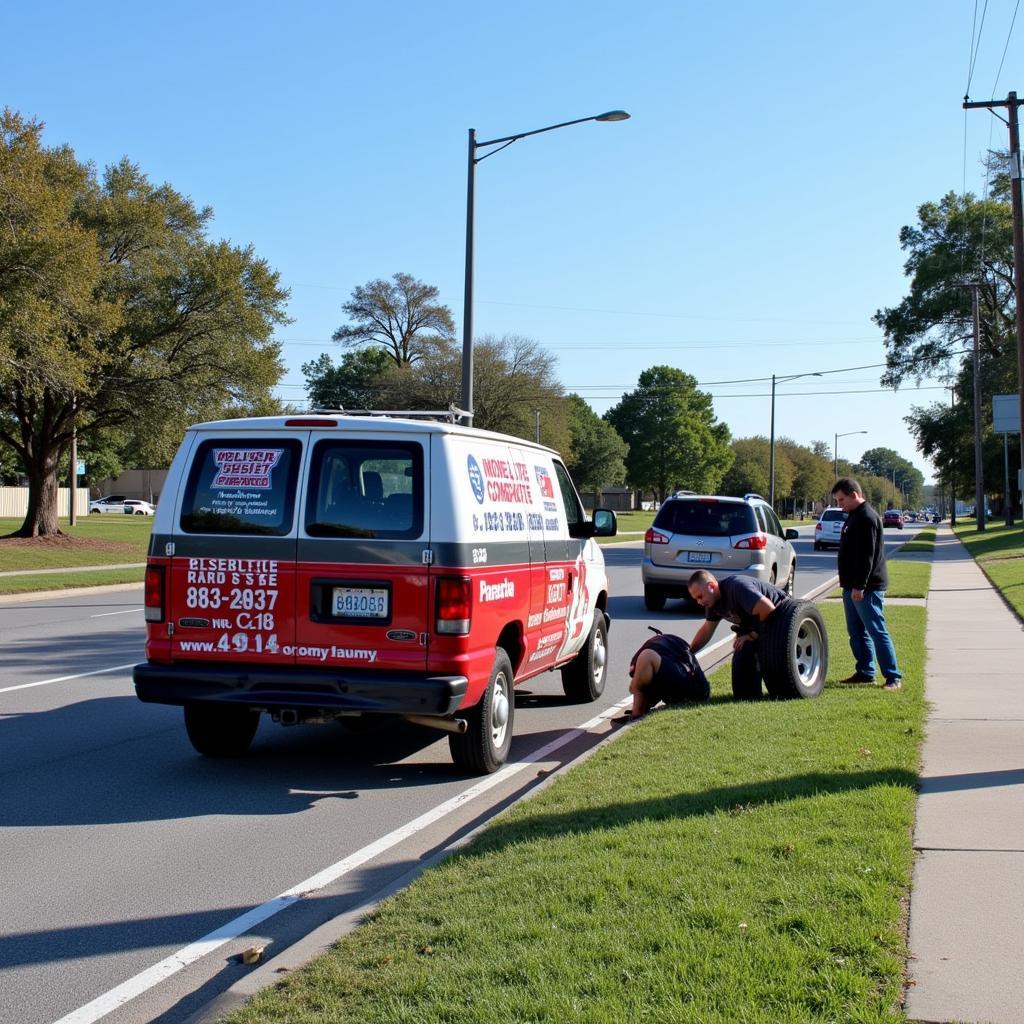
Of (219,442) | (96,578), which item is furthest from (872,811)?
(96,578)

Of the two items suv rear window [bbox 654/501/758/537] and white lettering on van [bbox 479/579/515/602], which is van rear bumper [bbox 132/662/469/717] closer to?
white lettering on van [bbox 479/579/515/602]

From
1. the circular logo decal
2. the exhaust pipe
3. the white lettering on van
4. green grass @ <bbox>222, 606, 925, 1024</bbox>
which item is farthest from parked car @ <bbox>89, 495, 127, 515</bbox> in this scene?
green grass @ <bbox>222, 606, 925, 1024</bbox>

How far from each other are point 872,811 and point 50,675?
8.74 meters

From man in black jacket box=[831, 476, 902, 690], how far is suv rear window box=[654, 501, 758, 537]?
305 inches

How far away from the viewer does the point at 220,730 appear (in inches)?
319

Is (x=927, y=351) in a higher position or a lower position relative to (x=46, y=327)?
higher

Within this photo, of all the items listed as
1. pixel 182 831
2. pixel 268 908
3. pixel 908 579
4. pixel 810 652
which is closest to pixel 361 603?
pixel 182 831

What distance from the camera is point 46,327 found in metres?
25.8

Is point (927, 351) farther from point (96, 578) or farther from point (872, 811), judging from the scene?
point (872, 811)

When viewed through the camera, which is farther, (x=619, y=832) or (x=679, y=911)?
(x=619, y=832)

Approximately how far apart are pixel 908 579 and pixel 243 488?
20.5 m

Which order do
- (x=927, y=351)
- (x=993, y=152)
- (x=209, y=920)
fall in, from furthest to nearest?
(x=927, y=351), (x=993, y=152), (x=209, y=920)

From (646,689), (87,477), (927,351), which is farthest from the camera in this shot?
(87,477)

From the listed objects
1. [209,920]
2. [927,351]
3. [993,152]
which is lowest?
[209,920]
